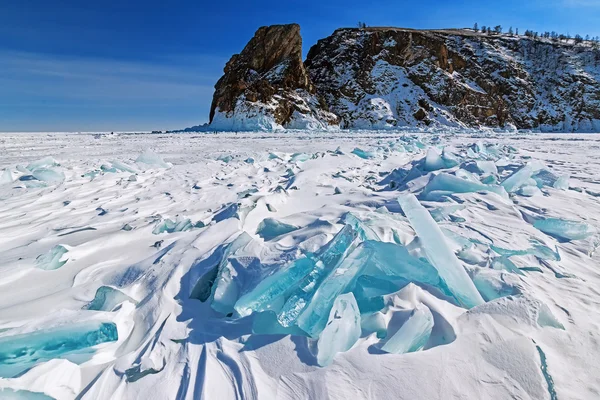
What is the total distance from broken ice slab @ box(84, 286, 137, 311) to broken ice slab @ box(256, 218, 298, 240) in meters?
1.04

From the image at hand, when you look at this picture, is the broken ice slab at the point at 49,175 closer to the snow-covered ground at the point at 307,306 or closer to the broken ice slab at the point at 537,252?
the snow-covered ground at the point at 307,306

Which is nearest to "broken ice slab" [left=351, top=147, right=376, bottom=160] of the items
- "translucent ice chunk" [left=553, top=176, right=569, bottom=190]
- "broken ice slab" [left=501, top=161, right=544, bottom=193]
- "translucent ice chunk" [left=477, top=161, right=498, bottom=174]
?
"translucent ice chunk" [left=477, top=161, right=498, bottom=174]

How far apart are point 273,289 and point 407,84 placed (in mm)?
48464

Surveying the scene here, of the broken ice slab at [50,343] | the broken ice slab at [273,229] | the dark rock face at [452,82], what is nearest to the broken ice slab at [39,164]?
the broken ice slab at [273,229]

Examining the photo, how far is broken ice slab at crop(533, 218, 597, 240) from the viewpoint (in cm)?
221

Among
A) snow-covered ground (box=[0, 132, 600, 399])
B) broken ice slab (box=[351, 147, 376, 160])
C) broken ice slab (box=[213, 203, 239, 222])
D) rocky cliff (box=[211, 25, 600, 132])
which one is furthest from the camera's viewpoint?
rocky cliff (box=[211, 25, 600, 132])

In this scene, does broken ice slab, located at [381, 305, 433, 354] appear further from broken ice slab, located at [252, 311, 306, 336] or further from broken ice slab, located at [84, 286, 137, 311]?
broken ice slab, located at [84, 286, 137, 311]

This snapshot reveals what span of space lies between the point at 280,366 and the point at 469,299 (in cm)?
86

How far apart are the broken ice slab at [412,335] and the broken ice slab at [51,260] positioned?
1988 millimetres

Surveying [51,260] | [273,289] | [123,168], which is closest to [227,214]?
[51,260]

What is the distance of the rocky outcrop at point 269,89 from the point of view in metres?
34.5

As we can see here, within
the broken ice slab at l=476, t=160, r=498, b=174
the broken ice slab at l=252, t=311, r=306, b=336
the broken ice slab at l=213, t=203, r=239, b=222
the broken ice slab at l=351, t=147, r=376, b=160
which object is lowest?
the broken ice slab at l=252, t=311, r=306, b=336

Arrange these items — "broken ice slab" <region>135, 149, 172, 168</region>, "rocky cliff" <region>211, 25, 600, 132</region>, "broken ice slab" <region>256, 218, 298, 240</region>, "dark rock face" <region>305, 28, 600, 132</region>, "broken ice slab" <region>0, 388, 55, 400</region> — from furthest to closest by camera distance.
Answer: "dark rock face" <region>305, 28, 600, 132</region>, "rocky cliff" <region>211, 25, 600, 132</region>, "broken ice slab" <region>135, 149, 172, 168</region>, "broken ice slab" <region>256, 218, 298, 240</region>, "broken ice slab" <region>0, 388, 55, 400</region>

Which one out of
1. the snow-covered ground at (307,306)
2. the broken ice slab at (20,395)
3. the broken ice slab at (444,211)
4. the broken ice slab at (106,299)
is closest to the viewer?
the broken ice slab at (20,395)
